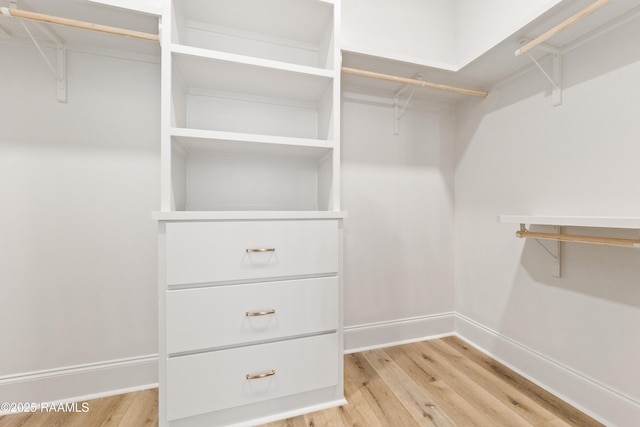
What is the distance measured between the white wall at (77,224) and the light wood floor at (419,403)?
151mm

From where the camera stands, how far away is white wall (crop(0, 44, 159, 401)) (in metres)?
1.29

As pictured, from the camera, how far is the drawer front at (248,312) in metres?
1.10

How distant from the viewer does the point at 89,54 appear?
1.36 meters

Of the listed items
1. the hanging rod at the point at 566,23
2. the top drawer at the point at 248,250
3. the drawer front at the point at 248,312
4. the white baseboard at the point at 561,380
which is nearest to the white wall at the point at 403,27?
the hanging rod at the point at 566,23

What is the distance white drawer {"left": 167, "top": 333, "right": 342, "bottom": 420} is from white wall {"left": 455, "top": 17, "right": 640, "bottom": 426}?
119 cm

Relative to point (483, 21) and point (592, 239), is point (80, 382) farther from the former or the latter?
point (483, 21)

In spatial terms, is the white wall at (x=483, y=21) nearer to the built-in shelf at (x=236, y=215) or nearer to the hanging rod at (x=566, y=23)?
the hanging rod at (x=566, y=23)

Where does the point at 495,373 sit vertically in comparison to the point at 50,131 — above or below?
below

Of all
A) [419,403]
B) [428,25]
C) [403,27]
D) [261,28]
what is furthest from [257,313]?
[428,25]

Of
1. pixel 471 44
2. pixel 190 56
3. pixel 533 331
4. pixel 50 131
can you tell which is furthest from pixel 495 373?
pixel 50 131

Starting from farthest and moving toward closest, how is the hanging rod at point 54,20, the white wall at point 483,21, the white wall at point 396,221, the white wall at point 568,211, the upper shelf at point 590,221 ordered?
1. the white wall at point 396,221
2. the white wall at point 483,21
3. the white wall at point 568,211
4. the hanging rod at point 54,20
5. the upper shelf at point 590,221

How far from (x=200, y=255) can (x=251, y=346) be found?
0.47 meters

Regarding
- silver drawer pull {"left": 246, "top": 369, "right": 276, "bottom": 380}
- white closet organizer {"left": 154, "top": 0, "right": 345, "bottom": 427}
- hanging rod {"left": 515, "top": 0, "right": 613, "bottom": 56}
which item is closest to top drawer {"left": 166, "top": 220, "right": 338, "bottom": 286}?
white closet organizer {"left": 154, "top": 0, "right": 345, "bottom": 427}

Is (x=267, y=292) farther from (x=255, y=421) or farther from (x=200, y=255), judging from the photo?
(x=255, y=421)
